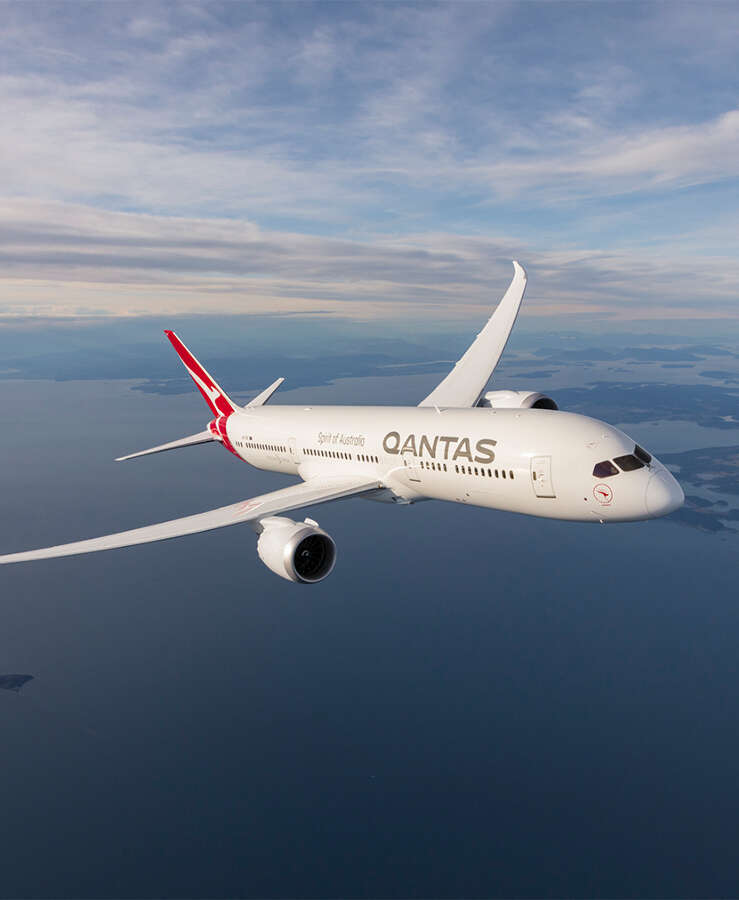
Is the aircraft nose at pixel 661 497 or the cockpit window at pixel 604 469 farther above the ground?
the cockpit window at pixel 604 469

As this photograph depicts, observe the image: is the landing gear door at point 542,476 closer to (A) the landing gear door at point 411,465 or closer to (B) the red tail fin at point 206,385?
(A) the landing gear door at point 411,465

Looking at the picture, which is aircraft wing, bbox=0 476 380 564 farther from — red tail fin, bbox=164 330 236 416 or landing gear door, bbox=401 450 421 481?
red tail fin, bbox=164 330 236 416

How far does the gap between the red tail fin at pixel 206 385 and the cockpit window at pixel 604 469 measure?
3929 centimetres

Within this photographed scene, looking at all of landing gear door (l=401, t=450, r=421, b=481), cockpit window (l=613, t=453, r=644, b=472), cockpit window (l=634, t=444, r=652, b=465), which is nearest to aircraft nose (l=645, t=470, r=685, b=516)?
cockpit window (l=613, t=453, r=644, b=472)

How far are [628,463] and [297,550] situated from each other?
17.5 metres

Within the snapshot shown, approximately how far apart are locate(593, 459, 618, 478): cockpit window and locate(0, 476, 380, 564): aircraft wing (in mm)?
15375

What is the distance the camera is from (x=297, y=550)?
2806cm

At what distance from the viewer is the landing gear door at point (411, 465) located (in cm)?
3450

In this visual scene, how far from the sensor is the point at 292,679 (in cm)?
12500

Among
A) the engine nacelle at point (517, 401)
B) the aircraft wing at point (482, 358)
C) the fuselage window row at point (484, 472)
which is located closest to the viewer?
the fuselage window row at point (484, 472)

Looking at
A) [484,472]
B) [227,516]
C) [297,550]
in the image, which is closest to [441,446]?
[484,472]

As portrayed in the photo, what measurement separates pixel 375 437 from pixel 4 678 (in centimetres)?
13383

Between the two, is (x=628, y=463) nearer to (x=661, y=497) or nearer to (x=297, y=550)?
(x=661, y=497)

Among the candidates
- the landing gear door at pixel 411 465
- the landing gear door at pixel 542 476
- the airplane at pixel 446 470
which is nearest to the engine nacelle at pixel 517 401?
the airplane at pixel 446 470
